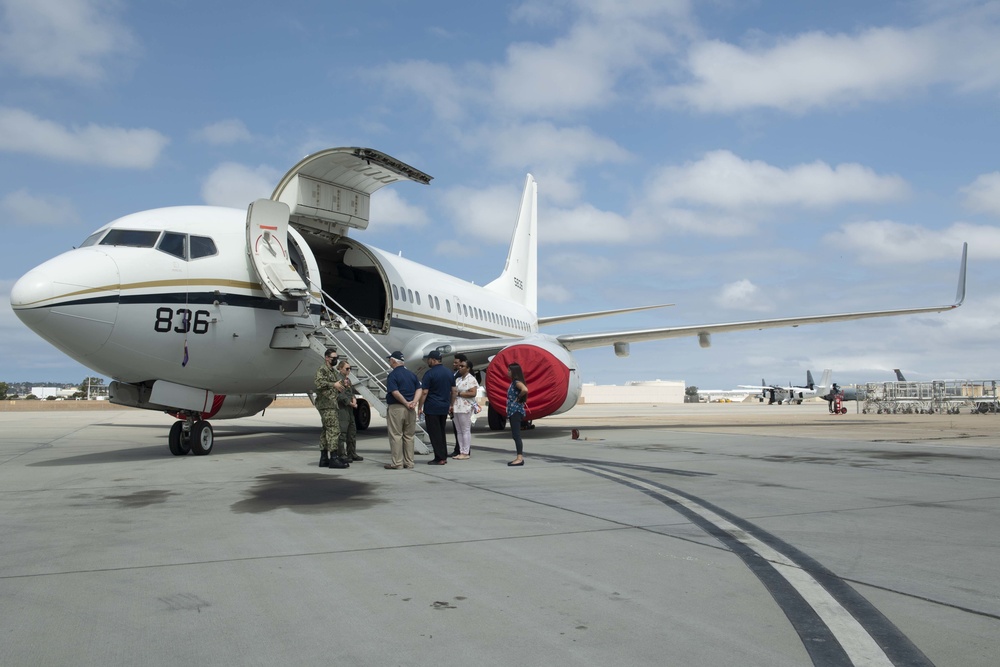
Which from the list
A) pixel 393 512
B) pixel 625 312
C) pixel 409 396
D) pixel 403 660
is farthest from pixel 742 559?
pixel 625 312

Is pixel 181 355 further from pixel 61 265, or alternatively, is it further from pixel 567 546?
pixel 567 546

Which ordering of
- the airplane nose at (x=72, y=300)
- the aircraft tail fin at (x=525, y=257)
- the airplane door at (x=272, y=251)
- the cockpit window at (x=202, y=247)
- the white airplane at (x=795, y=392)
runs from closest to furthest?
the airplane nose at (x=72, y=300) < the cockpit window at (x=202, y=247) < the airplane door at (x=272, y=251) < the aircraft tail fin at (x=525, y=257) < the white airplane at (x=795, y=392)

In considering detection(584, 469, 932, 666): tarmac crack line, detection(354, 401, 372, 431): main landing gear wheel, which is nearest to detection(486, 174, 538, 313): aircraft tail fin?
detection(354, 401, 372, 431): main landing gear wheel

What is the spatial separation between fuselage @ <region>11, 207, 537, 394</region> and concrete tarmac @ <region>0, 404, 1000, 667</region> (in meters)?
2.09

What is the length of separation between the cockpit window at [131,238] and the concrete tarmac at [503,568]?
350 cm

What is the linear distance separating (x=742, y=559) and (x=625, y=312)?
58.0ft

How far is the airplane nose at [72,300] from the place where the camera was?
31.7 ft

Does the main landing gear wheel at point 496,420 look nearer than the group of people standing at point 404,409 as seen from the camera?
No

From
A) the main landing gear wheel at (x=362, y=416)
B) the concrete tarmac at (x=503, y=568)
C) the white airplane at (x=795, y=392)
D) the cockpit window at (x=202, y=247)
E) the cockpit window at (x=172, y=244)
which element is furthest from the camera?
the white airplane at (x=795, y=392)

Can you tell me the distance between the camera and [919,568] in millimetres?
4422

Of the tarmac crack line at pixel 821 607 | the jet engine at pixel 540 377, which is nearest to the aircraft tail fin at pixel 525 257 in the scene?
the jet engine at pixel 540 377

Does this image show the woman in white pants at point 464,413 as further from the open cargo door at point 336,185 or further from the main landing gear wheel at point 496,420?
the main landing gear wheel at point 496,420

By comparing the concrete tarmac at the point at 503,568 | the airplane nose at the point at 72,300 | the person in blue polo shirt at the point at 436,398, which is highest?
the airplane nose at the point at 72,300

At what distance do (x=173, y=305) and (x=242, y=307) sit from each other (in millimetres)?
1067
